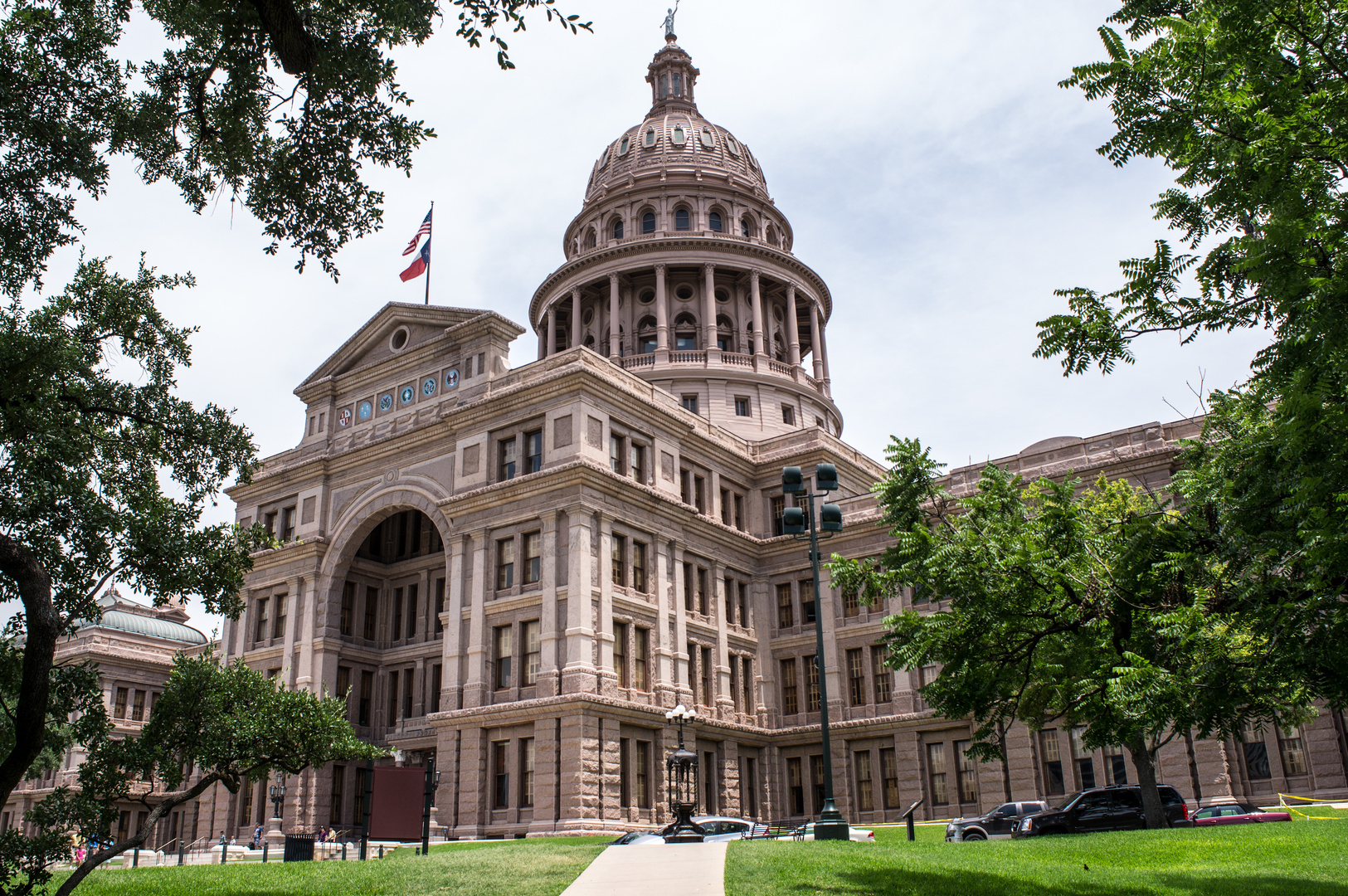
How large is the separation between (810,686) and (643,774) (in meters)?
11.1

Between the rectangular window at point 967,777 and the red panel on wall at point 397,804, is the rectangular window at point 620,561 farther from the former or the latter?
A: the red panel on wall at point 397,804

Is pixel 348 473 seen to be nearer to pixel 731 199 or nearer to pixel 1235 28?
pixel 731 199

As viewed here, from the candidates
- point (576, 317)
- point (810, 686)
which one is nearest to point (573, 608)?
point (810, 686)

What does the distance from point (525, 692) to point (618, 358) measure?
28.0m

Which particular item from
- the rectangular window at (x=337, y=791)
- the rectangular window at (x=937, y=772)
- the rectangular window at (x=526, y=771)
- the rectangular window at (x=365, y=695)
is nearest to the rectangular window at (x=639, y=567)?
the rectangular window at (x=526, y=771)

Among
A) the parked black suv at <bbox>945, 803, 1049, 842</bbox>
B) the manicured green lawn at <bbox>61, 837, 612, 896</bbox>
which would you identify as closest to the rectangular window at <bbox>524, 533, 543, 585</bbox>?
the parked black suv at <bbox>945, 803, 1049, 842</bbox>

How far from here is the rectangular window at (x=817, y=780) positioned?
4575cm

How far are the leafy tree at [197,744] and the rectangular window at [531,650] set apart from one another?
18.2 m

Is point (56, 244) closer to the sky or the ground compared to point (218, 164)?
closer to the ground

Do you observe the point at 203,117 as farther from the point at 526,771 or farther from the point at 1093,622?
the point at 526,771

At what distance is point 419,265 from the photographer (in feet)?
169

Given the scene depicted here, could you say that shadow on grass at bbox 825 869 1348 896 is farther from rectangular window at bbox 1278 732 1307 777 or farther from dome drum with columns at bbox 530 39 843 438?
dome drum with columns at bbox 530 39 843 438

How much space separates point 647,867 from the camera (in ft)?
56.4

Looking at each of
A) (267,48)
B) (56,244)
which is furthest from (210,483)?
(267,48)
